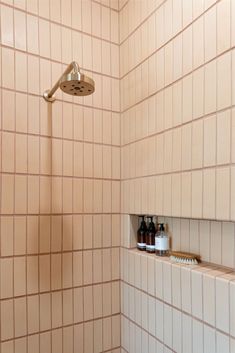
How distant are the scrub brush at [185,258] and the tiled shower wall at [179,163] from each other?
28 mm

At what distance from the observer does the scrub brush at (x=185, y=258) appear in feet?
2.96

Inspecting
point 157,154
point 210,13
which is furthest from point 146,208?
point 210,13

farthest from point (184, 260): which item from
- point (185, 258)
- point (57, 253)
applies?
point (57, 253)

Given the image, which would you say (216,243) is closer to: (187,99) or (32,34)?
(187,99)

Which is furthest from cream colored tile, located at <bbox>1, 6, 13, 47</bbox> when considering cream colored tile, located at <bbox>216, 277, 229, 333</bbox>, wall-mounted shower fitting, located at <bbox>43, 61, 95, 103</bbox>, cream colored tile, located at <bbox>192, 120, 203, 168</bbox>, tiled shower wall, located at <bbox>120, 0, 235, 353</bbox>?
cream colored tile, located at <bbox>216, 277, 229, 333</bbox>

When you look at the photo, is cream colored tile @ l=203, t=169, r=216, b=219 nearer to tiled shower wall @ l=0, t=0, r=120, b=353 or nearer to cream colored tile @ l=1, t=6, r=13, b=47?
tiled shower wall @ l=0, t=0, r=120, b=353

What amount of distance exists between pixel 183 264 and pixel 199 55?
65cm

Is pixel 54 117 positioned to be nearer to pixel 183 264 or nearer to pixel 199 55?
pixel 199 55

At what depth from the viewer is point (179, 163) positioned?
0.92 meters

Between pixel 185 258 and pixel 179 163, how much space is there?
31cm

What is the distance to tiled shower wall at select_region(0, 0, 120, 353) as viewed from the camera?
100 centimetres

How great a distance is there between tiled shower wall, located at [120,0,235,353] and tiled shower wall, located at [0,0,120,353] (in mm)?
76

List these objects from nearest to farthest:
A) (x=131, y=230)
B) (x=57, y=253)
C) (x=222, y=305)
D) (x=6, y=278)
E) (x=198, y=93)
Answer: (x=222, y=305)
(x=198, y=93)
(x=6, y=278)
(x=57, y=253)
(x=131, y=230)

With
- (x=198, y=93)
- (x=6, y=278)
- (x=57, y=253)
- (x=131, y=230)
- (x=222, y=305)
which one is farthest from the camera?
Result: (x=131, y=230)
